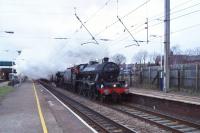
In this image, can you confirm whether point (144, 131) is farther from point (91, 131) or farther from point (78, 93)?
point (78, 93)

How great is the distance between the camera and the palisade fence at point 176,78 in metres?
25.2

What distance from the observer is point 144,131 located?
39.7 ft

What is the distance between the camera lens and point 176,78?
28328 millimetres

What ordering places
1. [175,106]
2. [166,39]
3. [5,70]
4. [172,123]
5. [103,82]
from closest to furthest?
1. [172,123]
2. [175,106]
3. [103,82]
4. [166,39]
5. [5,70]

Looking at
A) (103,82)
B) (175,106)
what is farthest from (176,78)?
(175,106)

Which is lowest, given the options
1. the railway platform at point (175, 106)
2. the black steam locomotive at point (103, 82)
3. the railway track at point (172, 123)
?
the railway track at point (172, 123)

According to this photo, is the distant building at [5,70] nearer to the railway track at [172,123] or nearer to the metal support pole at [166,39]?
the metal support pole at [166,39]

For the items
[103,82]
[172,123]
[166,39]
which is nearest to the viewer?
[172,123]

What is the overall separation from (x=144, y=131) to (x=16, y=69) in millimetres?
51248

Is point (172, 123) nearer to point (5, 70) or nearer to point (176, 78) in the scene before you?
point (176, 78)

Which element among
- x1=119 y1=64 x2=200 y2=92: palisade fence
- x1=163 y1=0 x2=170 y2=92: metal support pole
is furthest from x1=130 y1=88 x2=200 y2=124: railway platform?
x1=119 y1=64 x2=200 y2=92: palisade fence

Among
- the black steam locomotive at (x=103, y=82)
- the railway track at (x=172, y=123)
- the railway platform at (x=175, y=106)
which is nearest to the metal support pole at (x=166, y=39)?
the black steam locomotive at (x=103, y=82)

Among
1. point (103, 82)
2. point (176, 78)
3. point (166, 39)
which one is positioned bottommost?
point (103, 82)

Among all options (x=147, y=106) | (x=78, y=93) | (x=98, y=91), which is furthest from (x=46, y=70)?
(x=147, y=106)
